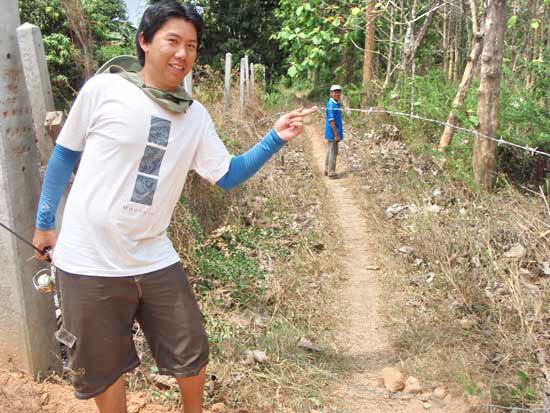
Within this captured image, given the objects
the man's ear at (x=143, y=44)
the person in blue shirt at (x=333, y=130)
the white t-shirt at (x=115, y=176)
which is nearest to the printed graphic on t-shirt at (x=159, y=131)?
the white t-shirt at (x=115, y=176)

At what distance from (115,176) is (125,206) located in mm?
118

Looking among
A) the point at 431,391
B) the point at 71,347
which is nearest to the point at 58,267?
the point at 71,347

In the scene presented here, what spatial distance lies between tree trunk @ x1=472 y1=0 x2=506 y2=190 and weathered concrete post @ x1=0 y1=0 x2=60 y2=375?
4.55 m

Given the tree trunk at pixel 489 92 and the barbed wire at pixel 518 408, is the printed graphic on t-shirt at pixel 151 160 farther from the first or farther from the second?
the tree trunk at pixel 489 92

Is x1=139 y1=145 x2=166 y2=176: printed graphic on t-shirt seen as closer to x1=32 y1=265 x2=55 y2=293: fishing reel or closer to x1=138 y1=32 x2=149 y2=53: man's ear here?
x1=138 y1=32 x2=149 y2=53: man's ear

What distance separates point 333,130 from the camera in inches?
322

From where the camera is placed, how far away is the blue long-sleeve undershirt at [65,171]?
6.76 ft

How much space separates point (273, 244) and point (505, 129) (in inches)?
123

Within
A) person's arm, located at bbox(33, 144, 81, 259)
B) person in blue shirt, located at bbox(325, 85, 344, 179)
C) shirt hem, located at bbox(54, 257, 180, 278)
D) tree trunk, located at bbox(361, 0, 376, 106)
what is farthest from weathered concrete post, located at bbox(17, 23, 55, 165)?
tree trunk, located at bbox(361, 0, 376, 106)

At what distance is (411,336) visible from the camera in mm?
3527

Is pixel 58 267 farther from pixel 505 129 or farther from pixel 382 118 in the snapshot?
pixel 382 118

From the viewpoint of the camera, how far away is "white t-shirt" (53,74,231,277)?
6.39ft

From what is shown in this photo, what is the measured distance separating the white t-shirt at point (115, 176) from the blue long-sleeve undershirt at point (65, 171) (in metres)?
0.08

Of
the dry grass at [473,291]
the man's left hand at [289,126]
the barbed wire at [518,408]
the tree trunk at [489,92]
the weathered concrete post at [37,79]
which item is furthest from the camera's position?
the tree trunk at [489,92]
